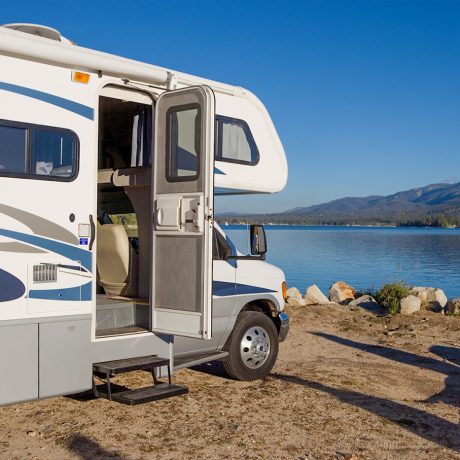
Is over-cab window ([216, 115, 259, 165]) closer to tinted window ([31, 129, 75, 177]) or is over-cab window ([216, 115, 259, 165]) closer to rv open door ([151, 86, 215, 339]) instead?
rv open door ([151, 86, 215, 339])

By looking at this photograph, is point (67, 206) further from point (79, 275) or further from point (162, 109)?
point (162, 109)

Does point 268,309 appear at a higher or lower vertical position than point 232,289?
lower

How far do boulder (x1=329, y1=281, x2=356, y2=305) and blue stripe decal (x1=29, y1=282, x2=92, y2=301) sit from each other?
10.3m

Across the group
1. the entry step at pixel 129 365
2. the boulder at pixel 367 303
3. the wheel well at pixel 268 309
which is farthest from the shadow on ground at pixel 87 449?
the boulder at pixel 367 303

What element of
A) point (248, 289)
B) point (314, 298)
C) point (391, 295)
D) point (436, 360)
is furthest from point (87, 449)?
point (314, 298)

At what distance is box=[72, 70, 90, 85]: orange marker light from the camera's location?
6.11 metres

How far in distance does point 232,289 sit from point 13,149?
296 centimetres

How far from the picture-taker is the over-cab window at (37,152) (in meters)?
5.62

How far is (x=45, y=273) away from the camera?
5.83 metres

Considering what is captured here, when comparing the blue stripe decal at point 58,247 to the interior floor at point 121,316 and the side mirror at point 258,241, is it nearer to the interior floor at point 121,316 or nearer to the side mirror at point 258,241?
the interior floor at point 121,316

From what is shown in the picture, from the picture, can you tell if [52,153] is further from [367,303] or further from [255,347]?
[367,303]

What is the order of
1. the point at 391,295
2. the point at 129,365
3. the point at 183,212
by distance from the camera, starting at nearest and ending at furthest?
the point at 129,365 < the point at 183,212 < the point at 391,295

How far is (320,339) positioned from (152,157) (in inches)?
205

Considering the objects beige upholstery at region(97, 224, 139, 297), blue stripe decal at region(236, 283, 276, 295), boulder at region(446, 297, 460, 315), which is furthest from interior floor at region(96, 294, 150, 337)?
boulder at region(446, 297, 460, 315)
